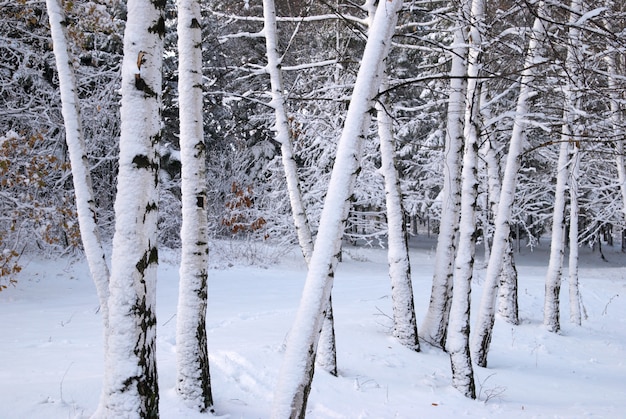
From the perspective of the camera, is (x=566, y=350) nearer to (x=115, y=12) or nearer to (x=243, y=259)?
(x=243, y=259)

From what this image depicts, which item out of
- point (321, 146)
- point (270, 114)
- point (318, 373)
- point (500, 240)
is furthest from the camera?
point (321, 146)

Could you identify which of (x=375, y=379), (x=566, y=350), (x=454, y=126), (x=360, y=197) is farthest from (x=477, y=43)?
(x=360, y=197)

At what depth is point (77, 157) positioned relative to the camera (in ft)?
14.8

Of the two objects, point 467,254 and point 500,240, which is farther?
point 500,240

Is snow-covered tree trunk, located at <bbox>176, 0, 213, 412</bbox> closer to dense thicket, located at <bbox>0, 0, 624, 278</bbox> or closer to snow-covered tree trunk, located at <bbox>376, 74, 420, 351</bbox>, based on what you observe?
dense thicket, located at <bbox>0, 0, 624, 278</bbox>

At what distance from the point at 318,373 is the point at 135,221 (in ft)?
11.9

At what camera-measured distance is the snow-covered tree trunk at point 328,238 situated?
10.6 ft

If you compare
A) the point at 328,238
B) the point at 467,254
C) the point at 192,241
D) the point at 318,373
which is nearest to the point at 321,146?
the point at 467,254

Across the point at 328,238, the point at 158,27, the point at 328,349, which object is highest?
the point at 158,27

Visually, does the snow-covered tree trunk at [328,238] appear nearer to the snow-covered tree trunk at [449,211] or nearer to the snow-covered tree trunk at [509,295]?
the snow-covered tree trunk at [449,211]

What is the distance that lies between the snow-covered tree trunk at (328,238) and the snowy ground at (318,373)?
1.41m

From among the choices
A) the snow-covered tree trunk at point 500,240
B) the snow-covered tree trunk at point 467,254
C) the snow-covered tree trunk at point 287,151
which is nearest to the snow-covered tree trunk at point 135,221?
the snow-covered tree trunk at point 287,151

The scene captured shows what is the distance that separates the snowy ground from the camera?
4746 mm

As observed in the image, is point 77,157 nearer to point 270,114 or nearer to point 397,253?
point 270,114
